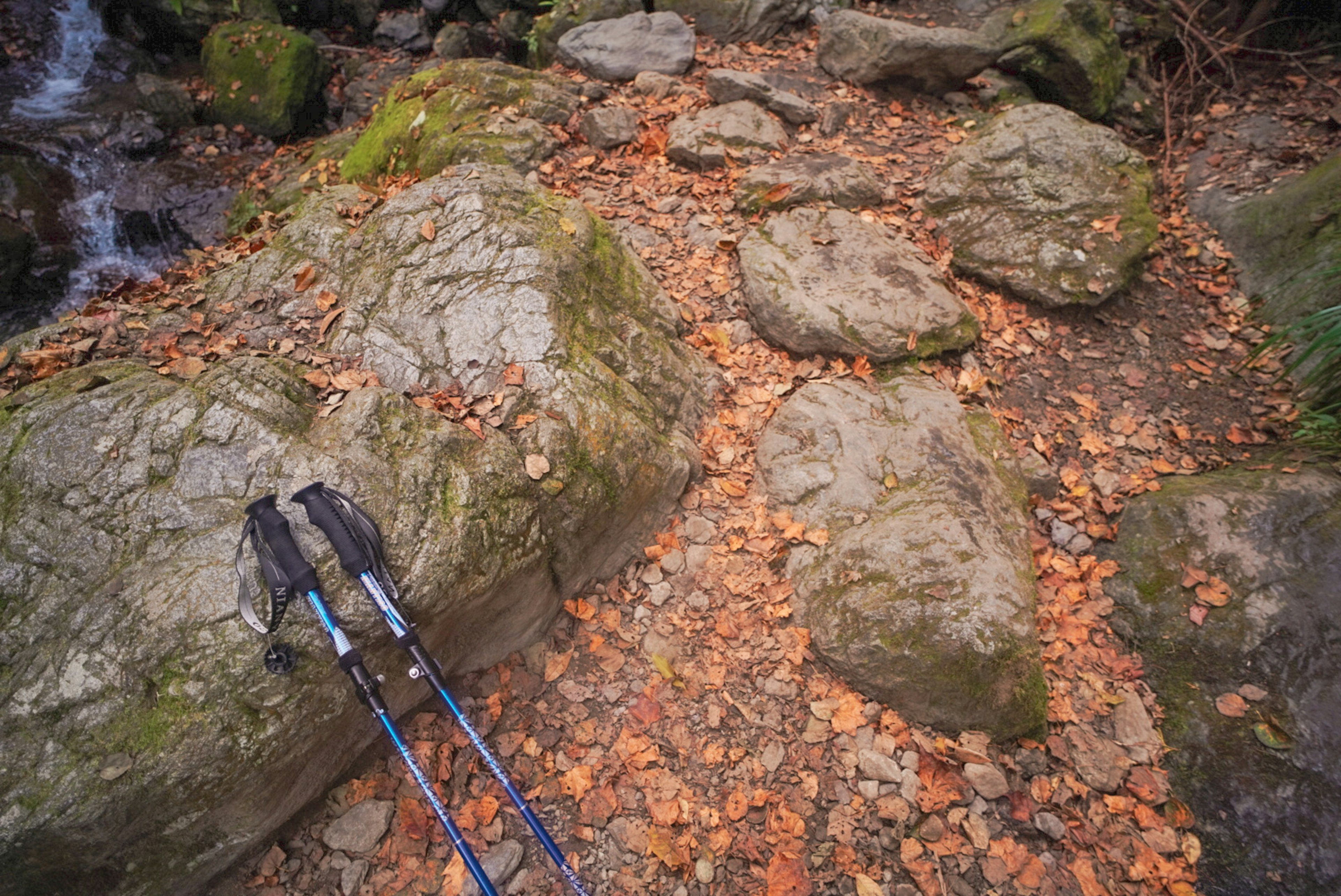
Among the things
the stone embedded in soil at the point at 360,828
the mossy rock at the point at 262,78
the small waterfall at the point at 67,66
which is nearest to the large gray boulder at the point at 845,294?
the stone embedded in soil at the point at 360,828

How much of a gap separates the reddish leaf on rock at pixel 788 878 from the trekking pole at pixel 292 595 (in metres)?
1.30

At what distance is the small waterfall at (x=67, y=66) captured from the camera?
8.24 meters

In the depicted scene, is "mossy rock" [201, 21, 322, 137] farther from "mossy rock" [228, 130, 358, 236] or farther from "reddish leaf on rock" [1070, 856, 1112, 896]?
"reddish leaf on rock" [1070, 856, 1112, 896]

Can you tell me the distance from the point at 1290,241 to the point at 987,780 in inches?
220

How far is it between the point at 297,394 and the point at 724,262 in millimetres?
3281

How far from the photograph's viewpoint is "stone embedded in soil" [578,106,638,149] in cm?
593

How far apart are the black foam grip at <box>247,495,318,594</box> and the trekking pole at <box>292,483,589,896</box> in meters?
0.11

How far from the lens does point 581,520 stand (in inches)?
138

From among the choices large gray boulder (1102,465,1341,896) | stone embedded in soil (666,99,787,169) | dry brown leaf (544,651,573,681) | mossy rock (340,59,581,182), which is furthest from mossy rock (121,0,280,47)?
large gray boulder (1102,465,1341,896)

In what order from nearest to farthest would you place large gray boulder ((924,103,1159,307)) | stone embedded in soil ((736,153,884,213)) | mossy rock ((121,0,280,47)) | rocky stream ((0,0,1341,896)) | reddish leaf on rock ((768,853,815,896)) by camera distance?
rocky stream ((0,0,1341,896)), reddish leaf on rock ((768,853,815,896)), large gray boulder ((924,103,1159,307)), stone embedded in soil ((736,153,884,213)), mossy rock ((121,0,280,47))

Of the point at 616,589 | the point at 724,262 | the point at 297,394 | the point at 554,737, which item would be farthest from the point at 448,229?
the point at 554,737

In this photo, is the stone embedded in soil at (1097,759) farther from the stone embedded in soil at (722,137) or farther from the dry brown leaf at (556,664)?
the stone embedded in soil at (722,137)

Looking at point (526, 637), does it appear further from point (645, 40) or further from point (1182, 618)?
point (645, 40)

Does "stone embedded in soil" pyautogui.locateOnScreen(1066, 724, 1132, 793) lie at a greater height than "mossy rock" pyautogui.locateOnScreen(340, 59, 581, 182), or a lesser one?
lesser
